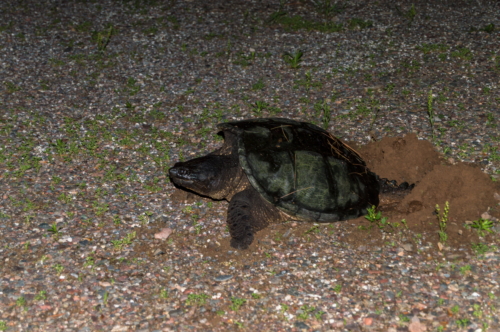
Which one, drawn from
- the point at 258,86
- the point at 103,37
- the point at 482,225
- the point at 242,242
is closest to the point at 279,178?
the point at 242,242

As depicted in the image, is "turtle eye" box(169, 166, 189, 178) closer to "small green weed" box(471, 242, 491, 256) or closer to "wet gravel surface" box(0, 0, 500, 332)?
"wet gravel surface" box(0, 0, 500, 332)

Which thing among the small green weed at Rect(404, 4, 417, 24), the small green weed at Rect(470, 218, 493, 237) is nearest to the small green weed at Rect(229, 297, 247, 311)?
the small green weed at Rect(470, 218, 493, 237)

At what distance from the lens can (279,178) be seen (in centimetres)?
466

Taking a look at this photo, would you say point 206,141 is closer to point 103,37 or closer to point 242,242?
point 242,242

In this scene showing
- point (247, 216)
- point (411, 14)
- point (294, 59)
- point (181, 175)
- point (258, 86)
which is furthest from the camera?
point (411, 14)

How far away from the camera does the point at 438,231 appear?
4.60 metres

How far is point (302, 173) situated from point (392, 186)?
107 cm

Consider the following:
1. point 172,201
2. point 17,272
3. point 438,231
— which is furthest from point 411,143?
point 17,272

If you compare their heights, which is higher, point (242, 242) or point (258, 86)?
point (258, 86)

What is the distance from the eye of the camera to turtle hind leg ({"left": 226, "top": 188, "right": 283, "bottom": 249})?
14.9 ft

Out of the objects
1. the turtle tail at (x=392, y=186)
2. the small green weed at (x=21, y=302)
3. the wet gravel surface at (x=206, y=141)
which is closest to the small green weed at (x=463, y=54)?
the wet gravel surface at (x=206, y=141)

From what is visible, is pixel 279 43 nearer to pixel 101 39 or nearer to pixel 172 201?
pixel 101 39

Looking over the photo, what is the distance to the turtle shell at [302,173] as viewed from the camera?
4.64 meters

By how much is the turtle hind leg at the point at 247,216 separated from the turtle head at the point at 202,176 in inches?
8.7
